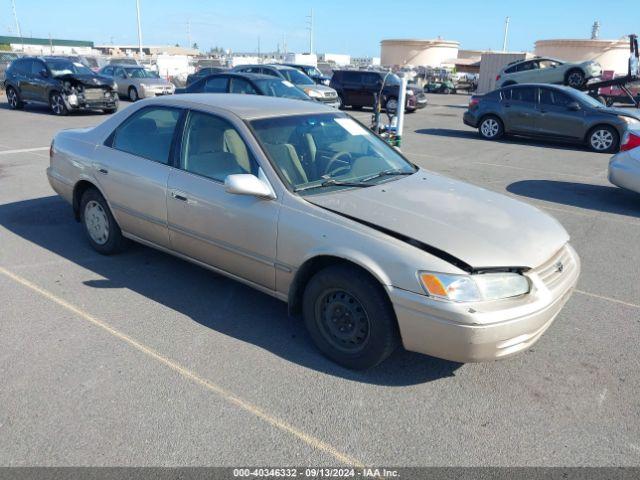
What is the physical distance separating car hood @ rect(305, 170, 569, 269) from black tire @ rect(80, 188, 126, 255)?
2.34 meters

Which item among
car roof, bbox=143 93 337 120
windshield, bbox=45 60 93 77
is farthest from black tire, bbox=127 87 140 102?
car roof, bbox=143 93 337 120

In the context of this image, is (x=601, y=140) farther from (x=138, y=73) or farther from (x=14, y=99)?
(x=14, y=99)

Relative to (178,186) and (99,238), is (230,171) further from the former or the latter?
(99,238)

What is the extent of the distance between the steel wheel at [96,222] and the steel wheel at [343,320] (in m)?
2.64

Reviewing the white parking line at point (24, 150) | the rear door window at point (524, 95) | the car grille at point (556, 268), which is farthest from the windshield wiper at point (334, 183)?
the rear door window at point (524, 95)

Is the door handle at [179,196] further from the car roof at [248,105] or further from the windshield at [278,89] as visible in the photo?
the windshield at [278,89]

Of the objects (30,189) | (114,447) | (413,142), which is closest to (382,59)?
(413,142)

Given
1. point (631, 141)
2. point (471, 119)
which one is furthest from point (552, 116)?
point (631, 141)

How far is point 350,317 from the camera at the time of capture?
333cm

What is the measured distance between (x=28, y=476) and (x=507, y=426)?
243 cm

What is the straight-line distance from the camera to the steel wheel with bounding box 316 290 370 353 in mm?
3289

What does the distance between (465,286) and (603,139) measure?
11479 mm

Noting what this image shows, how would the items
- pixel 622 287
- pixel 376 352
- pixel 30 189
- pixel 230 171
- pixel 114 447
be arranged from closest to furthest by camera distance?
pixel 114 447
pixel 376 352
pixel 230 171
pixel 622 287
pixel 30 189

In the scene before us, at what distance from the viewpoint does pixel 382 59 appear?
78812 mm
